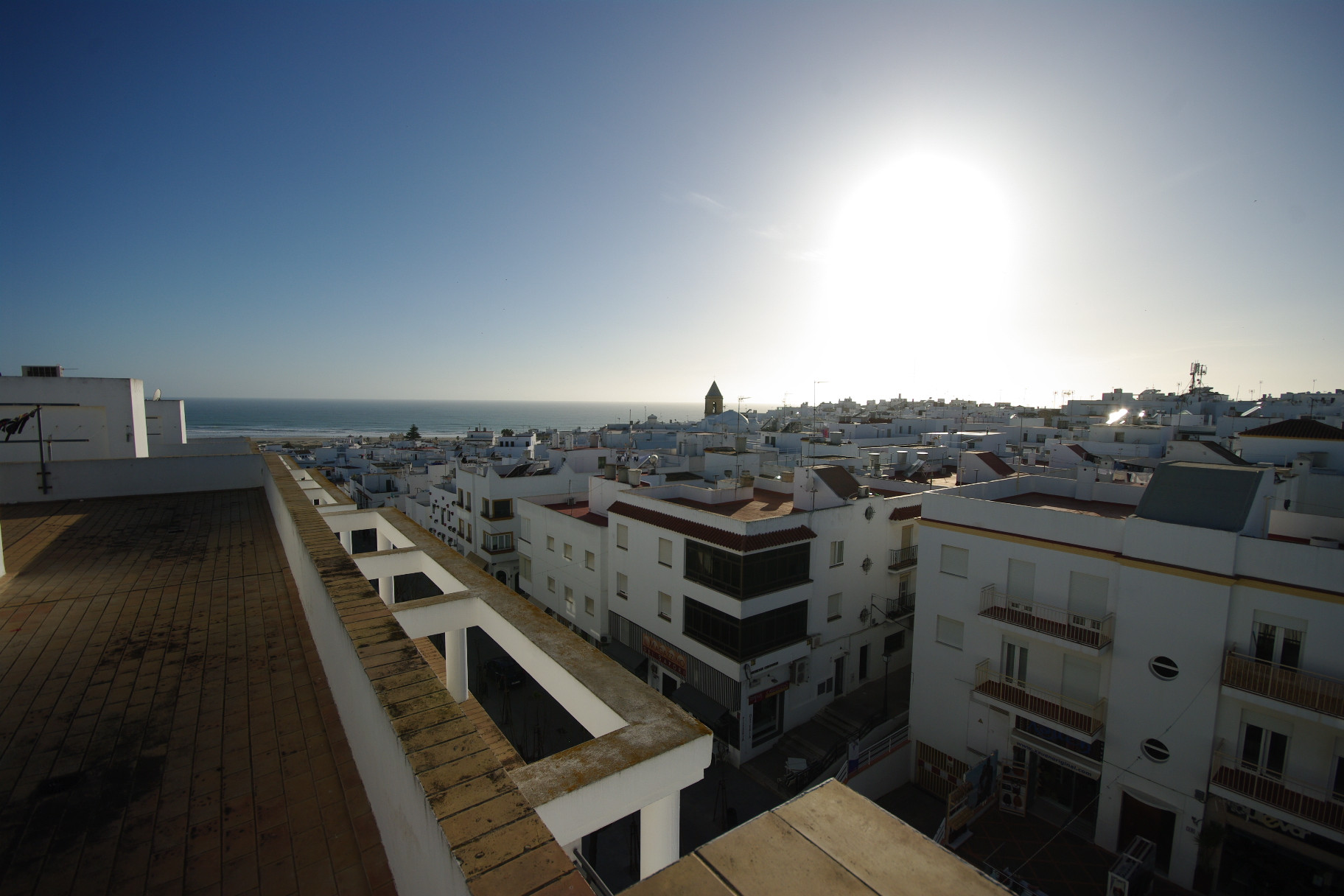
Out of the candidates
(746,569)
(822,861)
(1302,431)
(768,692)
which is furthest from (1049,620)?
(1302,431)

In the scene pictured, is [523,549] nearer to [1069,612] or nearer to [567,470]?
[567,470]

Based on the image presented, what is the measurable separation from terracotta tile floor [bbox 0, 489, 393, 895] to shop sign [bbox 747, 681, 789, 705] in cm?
1345

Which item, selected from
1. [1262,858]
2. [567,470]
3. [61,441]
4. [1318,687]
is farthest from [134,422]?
[1262,858]

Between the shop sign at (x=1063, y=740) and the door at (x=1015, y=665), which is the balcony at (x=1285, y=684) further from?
the door at (x=1015, y=665)

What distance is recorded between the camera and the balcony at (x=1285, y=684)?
10281mm

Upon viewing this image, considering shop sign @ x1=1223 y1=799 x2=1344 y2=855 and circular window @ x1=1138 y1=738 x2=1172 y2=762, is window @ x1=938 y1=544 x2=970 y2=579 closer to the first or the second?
circular window @ x1=1138 y1=738 x2=1172 y2=762

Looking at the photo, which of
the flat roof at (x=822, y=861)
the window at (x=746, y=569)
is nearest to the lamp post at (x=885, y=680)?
the window at (x=746, y=569)

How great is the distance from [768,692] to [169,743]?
1578 centimetres

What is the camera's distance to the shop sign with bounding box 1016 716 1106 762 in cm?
1348

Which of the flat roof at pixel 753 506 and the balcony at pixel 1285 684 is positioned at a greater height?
the flat roof at pixel 753 506

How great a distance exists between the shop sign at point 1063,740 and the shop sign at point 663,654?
30.7 feet

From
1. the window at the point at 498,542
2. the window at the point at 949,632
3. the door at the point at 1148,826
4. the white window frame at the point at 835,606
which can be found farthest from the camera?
the window at the point at 498,542

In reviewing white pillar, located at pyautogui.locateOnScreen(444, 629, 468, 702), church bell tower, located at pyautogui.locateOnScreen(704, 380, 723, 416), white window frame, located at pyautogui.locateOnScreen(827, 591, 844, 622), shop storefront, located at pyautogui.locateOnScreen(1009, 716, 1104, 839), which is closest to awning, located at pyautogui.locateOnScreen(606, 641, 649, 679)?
white window frame, located at pyautogui.locateOnScreen(827, 591, 844, 622)

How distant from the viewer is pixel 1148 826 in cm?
1287
